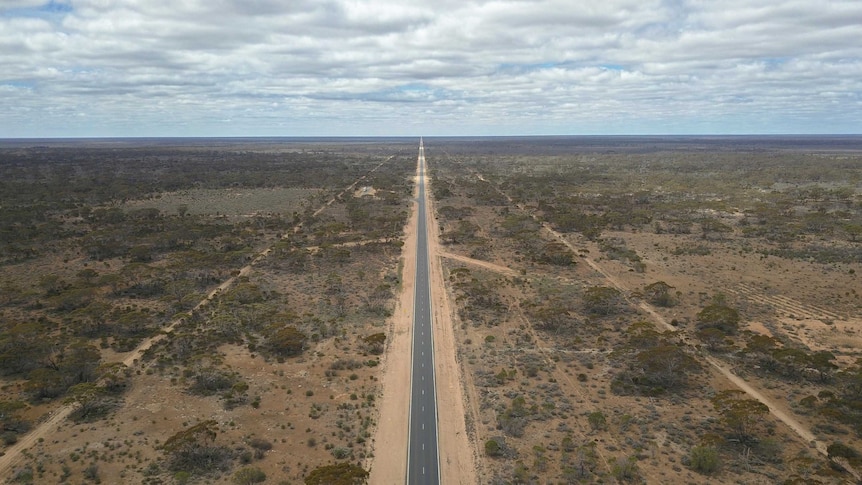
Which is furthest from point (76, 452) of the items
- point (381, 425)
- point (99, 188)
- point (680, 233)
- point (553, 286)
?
point (99, 188)

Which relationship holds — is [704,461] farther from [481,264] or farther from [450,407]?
[481,264]

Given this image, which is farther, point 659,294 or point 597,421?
point 659,294

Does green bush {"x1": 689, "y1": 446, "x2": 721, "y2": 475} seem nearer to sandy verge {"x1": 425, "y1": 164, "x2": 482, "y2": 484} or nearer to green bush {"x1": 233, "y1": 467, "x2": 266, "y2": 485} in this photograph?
sandy verge {"x1": 425, "y1": 164, "x2": 482, "y2": 484}

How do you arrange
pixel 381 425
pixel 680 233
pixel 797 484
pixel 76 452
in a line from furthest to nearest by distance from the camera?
pixel 680 233
pixel 381 425
pixel 76 452
pixel 797 484

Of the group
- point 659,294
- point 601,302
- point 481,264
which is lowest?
point 601,302

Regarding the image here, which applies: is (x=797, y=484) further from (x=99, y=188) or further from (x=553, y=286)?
(x=99, y=188)

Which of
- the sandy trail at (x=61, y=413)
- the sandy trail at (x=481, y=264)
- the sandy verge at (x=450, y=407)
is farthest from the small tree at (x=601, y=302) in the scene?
the sandy trail at (x=61, y=413)

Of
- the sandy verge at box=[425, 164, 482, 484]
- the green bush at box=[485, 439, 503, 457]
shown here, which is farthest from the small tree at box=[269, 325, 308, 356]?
the green bush at box=[485, 439, 503, 457]

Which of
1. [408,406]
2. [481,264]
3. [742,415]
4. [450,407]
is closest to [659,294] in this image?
[481,264]
